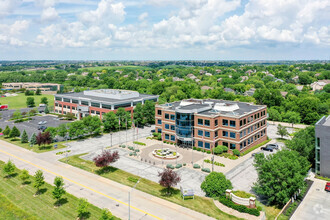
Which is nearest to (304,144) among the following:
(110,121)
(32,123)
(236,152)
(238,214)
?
(236,152)

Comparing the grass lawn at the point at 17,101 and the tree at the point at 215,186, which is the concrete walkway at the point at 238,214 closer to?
the tree at the point at 215,186

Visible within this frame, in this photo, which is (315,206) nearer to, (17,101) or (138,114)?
(138,114)

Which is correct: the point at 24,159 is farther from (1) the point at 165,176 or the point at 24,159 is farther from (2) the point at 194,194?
(2) the point at 194,194

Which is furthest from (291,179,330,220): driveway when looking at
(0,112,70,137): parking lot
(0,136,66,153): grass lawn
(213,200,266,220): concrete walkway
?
(0,112,70,137): parking lot

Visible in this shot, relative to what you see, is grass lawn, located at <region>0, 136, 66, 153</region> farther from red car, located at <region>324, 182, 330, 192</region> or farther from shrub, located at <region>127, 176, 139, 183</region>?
red car, located at <region>324, 182, 330, 192</region>

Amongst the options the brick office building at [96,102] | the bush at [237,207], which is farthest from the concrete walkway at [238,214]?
the brick office building at [96,102]

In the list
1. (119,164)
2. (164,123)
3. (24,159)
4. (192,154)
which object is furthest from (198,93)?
(24,159)
